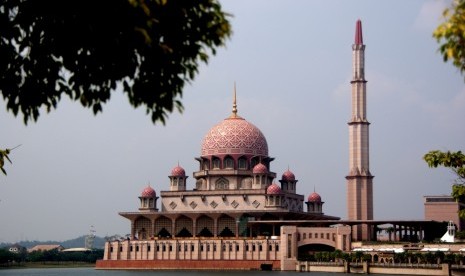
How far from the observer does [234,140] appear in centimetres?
8719

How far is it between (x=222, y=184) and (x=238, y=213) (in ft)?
14.2

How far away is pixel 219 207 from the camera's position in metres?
84.2

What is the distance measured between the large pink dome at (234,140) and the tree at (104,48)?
7559 cm

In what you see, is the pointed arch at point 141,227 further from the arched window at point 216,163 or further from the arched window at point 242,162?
the arched window at point 242,162

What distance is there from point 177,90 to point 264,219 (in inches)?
2893

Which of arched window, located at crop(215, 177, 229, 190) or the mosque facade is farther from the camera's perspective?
arched window, located at crop(215, 177, 229, 190)

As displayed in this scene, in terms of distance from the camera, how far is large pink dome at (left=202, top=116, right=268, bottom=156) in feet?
285

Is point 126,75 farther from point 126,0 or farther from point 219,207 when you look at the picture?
point 219,207

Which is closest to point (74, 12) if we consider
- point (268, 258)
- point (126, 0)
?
point (126, 0)

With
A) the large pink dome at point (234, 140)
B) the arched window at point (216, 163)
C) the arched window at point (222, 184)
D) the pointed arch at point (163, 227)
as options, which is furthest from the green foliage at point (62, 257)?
the arched window at point (222, 184)

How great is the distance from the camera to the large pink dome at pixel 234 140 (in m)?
86.9

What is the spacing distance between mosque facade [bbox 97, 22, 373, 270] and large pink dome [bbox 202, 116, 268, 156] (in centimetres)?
1

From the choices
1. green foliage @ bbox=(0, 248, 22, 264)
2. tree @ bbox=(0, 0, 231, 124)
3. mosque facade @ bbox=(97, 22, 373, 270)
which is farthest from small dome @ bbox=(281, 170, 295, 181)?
tree @ bbox=(0, 0, 231, 124)

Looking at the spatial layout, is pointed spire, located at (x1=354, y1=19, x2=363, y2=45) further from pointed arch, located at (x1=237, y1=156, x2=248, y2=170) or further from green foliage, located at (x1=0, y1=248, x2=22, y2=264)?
green foliage, located at (x1=0, y1=248, x2=22, y2=264)
